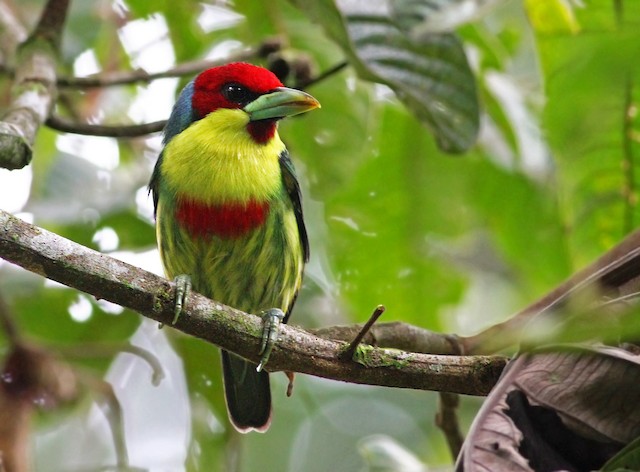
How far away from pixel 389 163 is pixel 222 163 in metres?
1.00

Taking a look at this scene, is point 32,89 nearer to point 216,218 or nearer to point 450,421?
point 216,218

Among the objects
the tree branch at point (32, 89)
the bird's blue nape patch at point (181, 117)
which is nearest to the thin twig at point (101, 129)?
the tree branch at point (32, 89)

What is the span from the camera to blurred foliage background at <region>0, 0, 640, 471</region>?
10.8 feet

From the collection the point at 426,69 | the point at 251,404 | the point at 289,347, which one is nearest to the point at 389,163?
the point at 426,69

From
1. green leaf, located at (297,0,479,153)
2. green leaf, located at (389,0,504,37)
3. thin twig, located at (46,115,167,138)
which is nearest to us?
thin twig, located at (46,115,167,138)

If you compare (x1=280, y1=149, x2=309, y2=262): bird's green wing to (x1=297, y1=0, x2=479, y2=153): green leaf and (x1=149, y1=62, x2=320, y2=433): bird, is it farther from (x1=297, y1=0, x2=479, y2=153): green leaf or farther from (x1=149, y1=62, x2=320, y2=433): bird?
(x1=297, y1=0, x2=479, y2=153): green leaf

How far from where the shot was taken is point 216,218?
309 centimetres

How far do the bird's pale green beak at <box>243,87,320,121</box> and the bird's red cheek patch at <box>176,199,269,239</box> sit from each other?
1.05 ft

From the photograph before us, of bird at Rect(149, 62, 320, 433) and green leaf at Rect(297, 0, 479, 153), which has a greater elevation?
green leaf at Rect(297, 0, 479, 153)

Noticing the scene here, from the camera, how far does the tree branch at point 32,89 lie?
7.39 ft

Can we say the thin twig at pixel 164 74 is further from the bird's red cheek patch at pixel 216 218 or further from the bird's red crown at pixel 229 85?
the bird's red cheek patch at pixel 216 218

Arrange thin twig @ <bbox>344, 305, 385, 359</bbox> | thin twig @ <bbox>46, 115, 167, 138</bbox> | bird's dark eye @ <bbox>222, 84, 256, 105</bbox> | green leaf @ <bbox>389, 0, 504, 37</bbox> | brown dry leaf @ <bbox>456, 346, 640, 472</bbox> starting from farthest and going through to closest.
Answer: bird's dark eye @ <bbox>222, 84, 256, 105</bbox> < green leaf @ <bbox>389, 0, 504, 37</bbox> < thin twig @ <bbox>46, 115, 167, 138</bbox> < thin twig @ <bbox>344, 305, 385, 359</bbox> < brown dry leaf @ <bbox>456, 346, 640, 472</bbox>

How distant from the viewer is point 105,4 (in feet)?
14.3

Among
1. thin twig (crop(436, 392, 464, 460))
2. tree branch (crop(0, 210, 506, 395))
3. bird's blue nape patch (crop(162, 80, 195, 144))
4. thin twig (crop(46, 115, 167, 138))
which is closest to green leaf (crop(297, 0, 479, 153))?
bird's blue nape patch (crop(162, 80, 195, 144))
